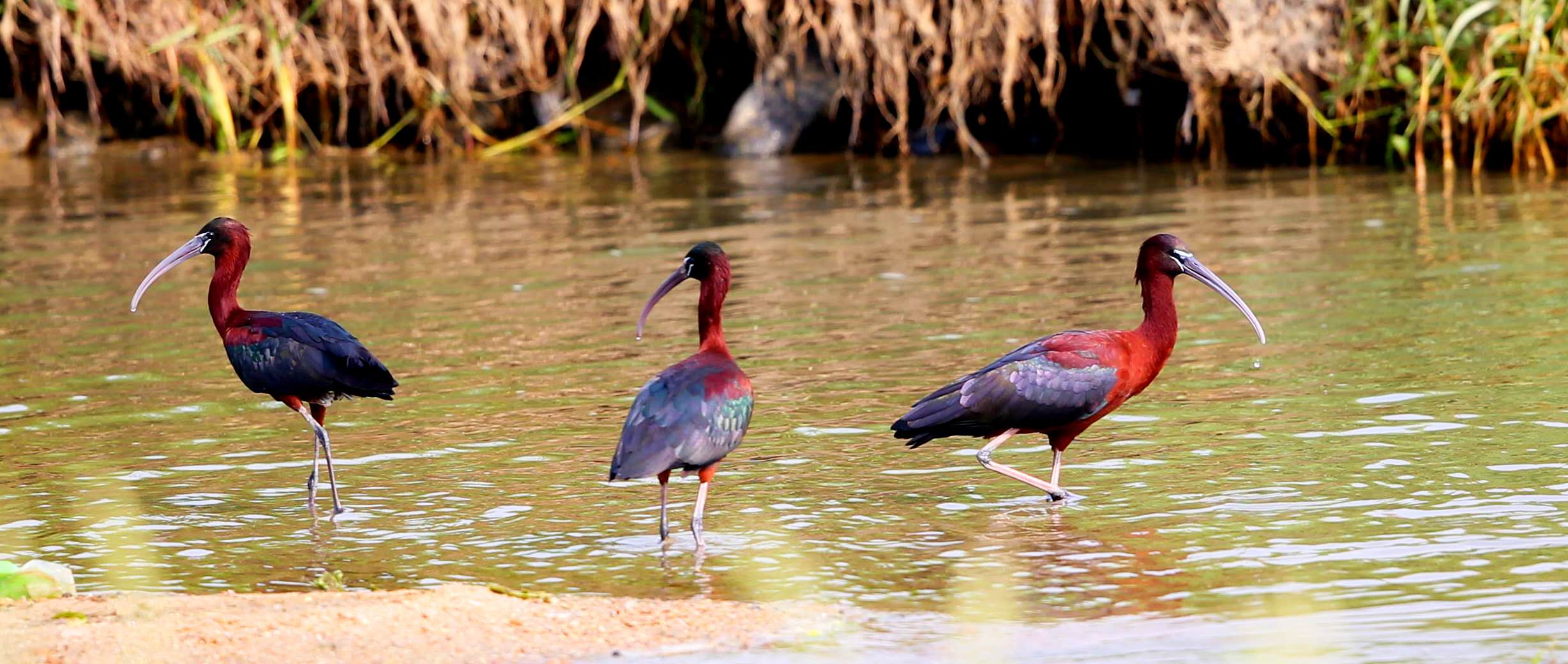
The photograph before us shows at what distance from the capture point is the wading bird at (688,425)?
5988 millimetres

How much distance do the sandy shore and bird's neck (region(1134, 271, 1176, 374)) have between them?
2053 mm

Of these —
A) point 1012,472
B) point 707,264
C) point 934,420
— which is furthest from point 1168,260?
point 707,264

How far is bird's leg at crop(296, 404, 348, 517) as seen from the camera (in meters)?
6.68

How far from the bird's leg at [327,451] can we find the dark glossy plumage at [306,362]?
8cm

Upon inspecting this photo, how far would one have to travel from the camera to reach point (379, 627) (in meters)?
4.99

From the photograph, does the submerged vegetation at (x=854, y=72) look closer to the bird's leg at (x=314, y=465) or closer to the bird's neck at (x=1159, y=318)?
the bird's neck at (x=1159, y=318)

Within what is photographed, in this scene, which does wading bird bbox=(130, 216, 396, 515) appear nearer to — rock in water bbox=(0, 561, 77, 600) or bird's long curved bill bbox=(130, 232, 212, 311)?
bird's long curved bill bbox=(130, 232, 212, 311)

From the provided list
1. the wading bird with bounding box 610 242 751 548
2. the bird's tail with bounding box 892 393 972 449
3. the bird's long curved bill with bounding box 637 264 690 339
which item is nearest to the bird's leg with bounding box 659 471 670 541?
the wading bird with bounding box 610 242 751 548

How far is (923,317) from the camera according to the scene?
33.0 ft

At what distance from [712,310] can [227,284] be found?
6.27 feet

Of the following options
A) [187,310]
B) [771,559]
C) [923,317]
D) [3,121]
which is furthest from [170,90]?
[771,559]

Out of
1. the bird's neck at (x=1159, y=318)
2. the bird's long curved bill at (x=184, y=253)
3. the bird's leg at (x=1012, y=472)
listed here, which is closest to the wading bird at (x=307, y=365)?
the bird's long curved bill at (x=184, y=253)

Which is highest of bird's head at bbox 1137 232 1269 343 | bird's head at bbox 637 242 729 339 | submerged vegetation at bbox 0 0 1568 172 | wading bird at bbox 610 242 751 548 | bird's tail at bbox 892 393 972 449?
submerged vegetation at bbox 0 0 1568 172

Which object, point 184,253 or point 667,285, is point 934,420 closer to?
point 667,285
